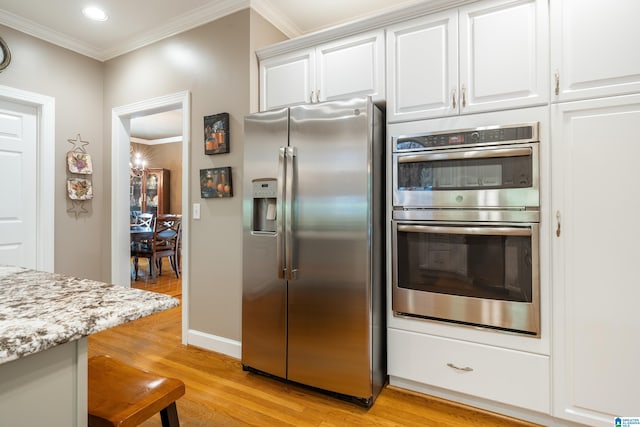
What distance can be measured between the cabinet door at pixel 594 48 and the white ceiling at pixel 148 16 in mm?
1130

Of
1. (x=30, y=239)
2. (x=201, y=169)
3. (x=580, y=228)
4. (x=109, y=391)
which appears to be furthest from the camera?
(x=30, y=239)

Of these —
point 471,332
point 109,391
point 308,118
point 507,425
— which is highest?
point 308,118

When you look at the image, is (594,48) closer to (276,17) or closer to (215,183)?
(276,17)

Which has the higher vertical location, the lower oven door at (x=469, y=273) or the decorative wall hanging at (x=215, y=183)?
the decorative wall hanging at (x=215, y=183)

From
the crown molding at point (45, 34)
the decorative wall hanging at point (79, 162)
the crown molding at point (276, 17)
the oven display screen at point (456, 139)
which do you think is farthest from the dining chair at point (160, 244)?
the oven display screen at point (456, 139)

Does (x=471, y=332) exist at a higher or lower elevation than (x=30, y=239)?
lower

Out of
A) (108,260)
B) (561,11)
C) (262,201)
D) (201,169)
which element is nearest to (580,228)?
(561,11)

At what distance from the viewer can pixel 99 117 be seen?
3.40m

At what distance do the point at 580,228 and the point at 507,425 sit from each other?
1.09m

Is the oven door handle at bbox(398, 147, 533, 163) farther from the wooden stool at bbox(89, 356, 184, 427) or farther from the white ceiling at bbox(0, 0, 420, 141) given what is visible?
the wooden stool at bbox(89, 356, 184, 427)

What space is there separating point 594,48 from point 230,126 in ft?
7.36

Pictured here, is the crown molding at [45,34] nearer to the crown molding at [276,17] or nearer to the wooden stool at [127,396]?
the crown molding at [276,17]

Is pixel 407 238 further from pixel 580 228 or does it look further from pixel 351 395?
pixel 351 395

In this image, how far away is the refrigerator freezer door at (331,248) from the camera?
1901 millimetres
